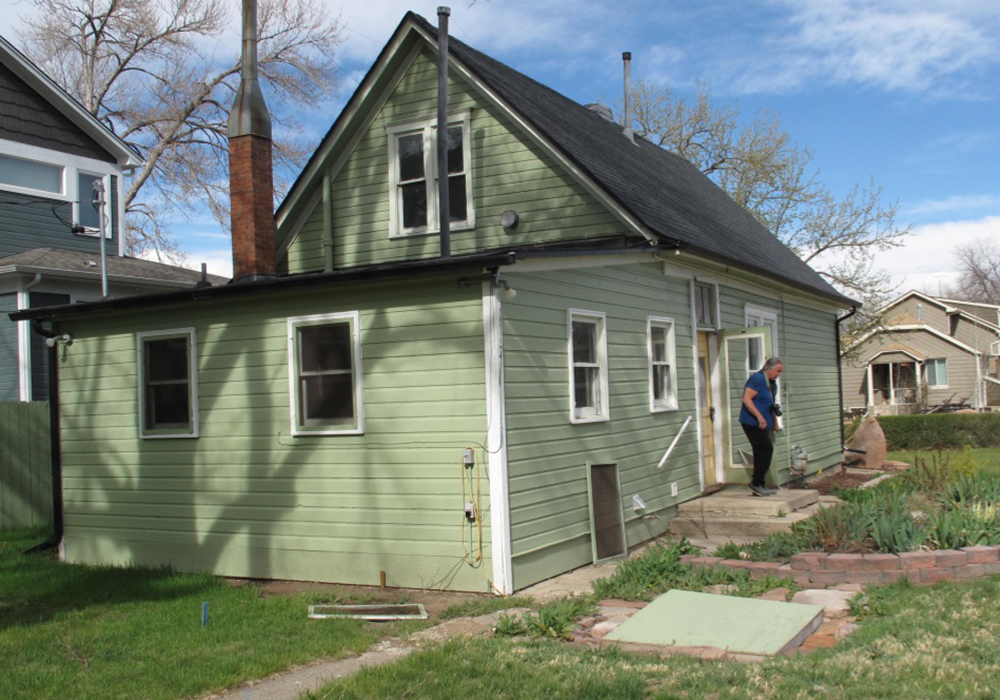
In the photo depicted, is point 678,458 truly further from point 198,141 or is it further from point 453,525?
point 198,141

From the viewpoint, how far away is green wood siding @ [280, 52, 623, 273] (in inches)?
504

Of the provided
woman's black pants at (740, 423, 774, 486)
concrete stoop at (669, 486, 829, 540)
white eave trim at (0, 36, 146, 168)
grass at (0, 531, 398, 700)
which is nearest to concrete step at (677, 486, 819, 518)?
concrete stoop at (669, 486, 829, 540)

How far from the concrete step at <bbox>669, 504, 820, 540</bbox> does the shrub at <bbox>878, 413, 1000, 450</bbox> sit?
59.0ft

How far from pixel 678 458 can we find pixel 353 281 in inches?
209

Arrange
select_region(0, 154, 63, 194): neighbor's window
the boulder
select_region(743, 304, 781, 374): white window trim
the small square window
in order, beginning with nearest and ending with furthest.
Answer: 1. the small square window
2. select_region(743, 304, 781, 374): white window trim
3. select_region(0, 154, 63, 194): neighbor's window
4. the boulder

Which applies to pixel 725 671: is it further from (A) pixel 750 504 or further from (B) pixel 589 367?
(A) pixel 750 504

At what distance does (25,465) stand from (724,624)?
416 inches

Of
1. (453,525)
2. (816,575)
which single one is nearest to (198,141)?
(453,525)

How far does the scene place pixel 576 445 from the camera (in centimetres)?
978

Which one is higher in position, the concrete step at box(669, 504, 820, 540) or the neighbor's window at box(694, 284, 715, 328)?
the neighbor's window at box(694, 284, 715, 328)

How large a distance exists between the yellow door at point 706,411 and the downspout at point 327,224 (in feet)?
→ 18.4

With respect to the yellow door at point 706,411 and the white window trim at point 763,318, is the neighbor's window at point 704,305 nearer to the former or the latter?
the yellow door at point 706,411

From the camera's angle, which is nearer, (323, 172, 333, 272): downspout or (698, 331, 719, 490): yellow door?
(698, 331, 719, 490): yellow door

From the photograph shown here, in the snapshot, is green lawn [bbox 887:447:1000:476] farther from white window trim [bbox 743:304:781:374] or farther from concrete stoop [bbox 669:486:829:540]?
concrete stoop [bbox 669:486:829:540]
